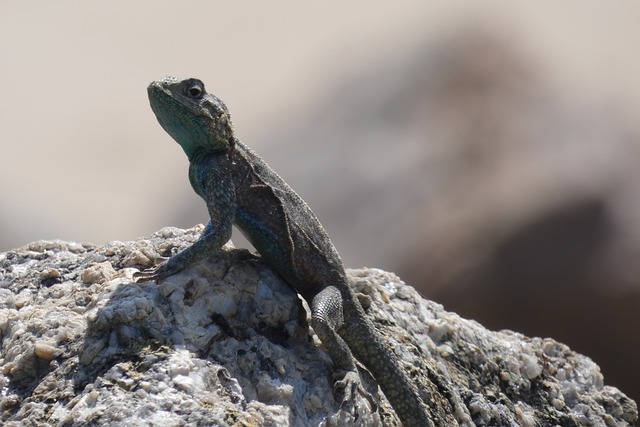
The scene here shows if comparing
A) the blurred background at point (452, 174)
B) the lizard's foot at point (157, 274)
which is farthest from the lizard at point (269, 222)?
the blurred background at point (452, 174)

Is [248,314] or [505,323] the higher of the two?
[248,314]

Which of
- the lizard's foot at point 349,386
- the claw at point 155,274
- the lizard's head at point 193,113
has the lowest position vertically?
the lizard's foot at point 349,386

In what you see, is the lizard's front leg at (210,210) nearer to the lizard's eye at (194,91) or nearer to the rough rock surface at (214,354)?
the rough rock surface at (214,354)

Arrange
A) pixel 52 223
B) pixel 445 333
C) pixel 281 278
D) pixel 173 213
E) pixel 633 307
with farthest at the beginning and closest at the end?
pixel 52 223 → pixel 173 213 → pixel 633 307 → pixel 445 333 → pixel 281 278

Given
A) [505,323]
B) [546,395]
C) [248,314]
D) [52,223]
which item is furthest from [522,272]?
[52,223]

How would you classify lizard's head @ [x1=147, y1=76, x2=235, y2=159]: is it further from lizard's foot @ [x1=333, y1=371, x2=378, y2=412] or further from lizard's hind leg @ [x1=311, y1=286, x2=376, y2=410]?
lizard's foot @ [x1=333, y1=371, x2=378, y2=412]

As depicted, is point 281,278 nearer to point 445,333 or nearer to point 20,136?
point 445,333
